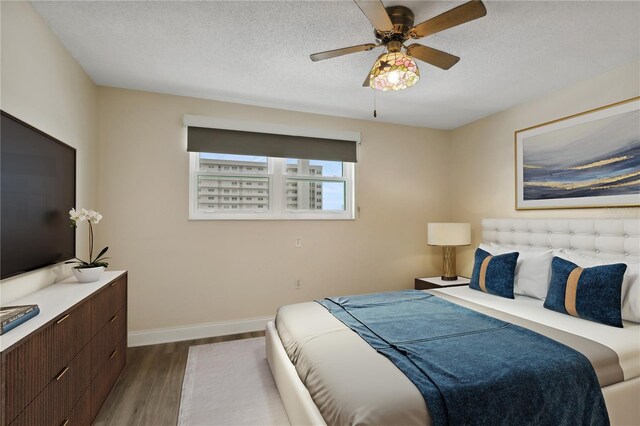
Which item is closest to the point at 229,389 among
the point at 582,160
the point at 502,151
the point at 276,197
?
the point at 276,197

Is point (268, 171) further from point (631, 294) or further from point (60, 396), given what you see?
point (631, 294)

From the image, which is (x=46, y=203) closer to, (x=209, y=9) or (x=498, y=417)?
(x=209, y=9)

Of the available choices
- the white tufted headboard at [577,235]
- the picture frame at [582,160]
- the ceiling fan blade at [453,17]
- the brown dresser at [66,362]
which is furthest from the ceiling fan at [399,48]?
the brown dresser at [66,362]

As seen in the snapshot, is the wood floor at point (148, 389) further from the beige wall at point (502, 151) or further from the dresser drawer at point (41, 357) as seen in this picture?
the beige wall at point (502, 151)

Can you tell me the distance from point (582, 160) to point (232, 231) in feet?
11.4

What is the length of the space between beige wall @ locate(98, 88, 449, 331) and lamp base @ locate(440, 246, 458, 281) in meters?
0.32

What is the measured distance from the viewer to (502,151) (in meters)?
3.61

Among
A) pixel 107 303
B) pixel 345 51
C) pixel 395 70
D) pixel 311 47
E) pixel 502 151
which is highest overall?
pixel 311 47

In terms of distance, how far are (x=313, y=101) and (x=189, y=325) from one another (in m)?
2.71

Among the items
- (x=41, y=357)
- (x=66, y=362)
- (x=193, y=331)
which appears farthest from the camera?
(x=193, y=331)

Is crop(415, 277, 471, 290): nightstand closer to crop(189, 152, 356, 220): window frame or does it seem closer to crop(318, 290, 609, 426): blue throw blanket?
crop(189, 152, 356, 220): window frame

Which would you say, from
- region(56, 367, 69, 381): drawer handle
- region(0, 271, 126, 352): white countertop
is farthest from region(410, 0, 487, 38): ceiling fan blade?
region(56, 367, 69, 381): drawer handle

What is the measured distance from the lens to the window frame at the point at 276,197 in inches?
132

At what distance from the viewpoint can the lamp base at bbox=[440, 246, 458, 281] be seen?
385 centimetres
